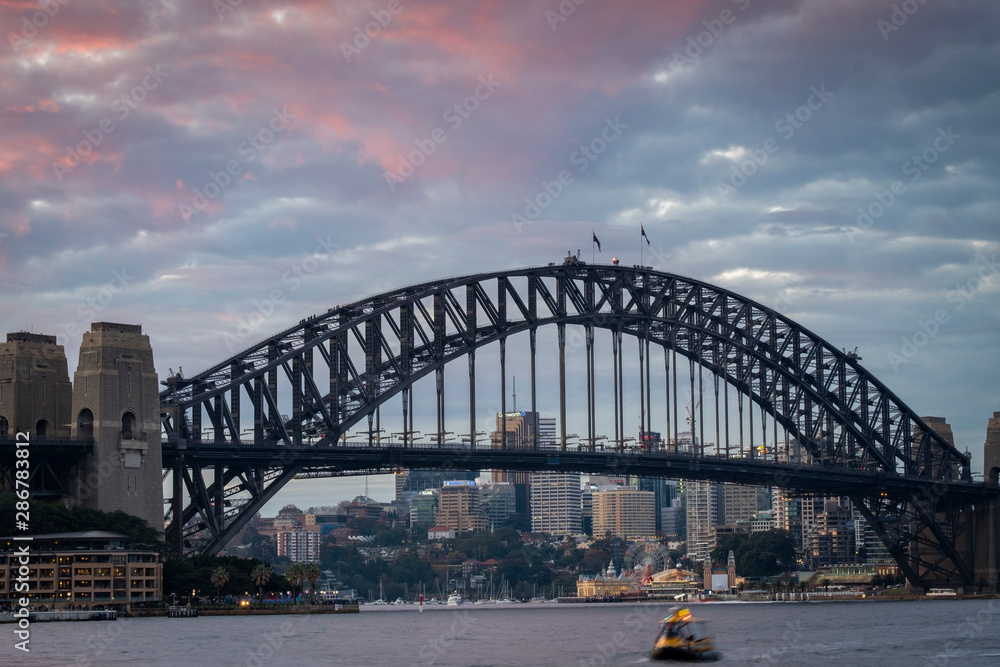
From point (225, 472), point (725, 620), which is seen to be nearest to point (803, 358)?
point (725, 620)

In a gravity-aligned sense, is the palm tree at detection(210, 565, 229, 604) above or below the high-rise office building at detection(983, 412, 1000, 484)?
below

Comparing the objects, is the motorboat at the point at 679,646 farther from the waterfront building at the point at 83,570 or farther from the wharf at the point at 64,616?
the wharf at the point at 64,616

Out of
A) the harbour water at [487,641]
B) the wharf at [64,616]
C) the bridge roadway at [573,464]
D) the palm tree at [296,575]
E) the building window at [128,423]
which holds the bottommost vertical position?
the harbour water at [487,641]

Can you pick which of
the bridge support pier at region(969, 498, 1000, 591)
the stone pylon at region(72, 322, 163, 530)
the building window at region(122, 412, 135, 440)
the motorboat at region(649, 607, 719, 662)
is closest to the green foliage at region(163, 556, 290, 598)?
the stone pylon at region(72, 322, 163, 530)

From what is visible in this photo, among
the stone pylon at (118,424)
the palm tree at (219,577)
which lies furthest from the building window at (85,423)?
the palm tree at (219,577)

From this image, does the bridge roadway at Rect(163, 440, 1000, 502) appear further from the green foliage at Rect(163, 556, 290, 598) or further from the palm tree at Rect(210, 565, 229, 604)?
the palm tree at Rect(210, 565, 229, 604)
